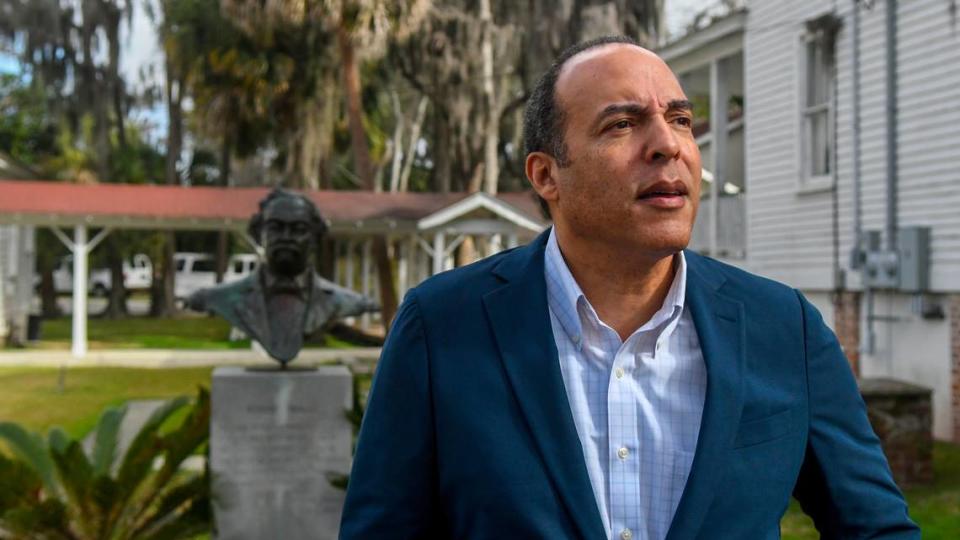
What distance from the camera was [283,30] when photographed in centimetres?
2639

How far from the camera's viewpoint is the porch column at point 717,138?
16250 millimetres

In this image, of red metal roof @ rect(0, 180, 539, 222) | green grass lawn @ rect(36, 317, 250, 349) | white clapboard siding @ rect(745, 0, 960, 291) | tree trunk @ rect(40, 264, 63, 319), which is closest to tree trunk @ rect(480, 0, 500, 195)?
red metal roof @ rect(0, 180, 539, 222)

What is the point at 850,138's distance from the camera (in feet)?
42.3

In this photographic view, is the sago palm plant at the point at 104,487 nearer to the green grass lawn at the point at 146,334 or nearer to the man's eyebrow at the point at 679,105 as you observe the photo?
the man's eyebrow at the point at 679,105

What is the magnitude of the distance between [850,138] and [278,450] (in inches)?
322

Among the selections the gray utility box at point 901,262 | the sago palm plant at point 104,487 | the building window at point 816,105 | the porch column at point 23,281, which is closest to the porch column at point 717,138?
the building window at point 816,105

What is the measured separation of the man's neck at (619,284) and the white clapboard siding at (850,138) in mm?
10081

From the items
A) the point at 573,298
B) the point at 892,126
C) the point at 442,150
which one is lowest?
the point at 573,298

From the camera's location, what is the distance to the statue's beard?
25.2 ft

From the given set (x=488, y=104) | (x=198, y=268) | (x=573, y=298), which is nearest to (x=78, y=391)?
(x=488, y=104)

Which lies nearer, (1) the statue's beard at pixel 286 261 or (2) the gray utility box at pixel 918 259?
(1) the statue's beard at pixel 286 261

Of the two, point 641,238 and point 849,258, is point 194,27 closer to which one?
point 849,258

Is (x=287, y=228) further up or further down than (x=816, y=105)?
further down

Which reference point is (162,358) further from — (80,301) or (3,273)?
(3,273)
